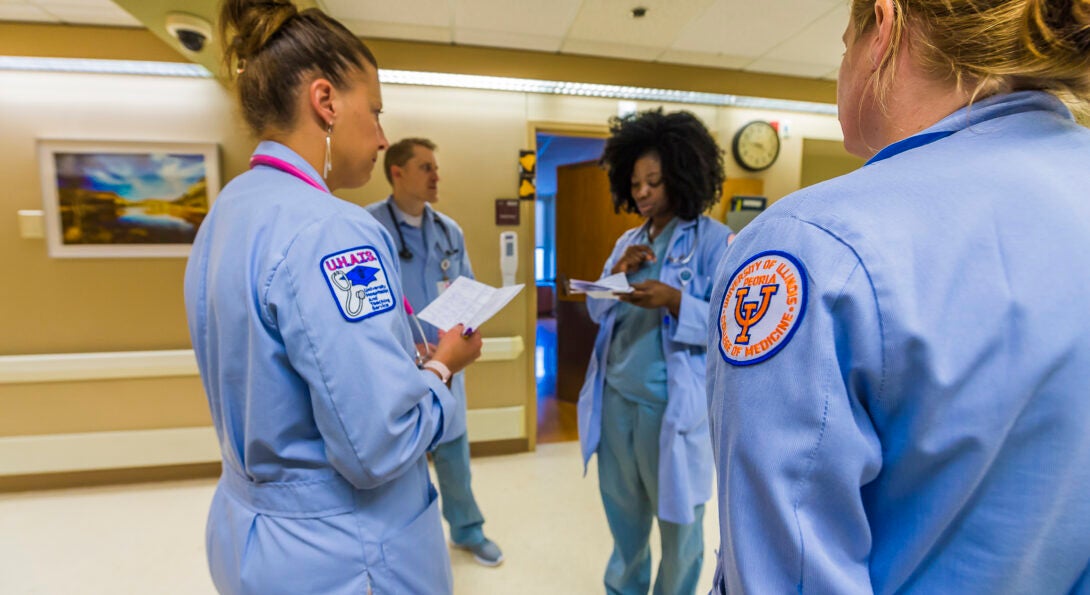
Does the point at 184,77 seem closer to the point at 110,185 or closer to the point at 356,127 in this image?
the point at 110,185

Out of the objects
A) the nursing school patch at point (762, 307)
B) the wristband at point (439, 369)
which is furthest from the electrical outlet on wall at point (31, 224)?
the nursing school patch at point (762, 307)

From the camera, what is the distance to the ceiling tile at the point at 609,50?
2893 millimetres

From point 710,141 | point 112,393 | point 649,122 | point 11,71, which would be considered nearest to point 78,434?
point 112,393

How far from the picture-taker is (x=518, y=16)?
2.54 m

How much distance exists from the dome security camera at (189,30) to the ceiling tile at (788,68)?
10.5 ft

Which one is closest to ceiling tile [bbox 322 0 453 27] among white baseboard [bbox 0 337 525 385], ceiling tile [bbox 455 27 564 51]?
ceiling tile [bbox 455 27 564 51]

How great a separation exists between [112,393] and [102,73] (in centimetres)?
186

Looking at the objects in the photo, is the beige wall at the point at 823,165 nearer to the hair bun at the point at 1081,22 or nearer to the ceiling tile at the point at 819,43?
the ceiling tile at the point at 819,43

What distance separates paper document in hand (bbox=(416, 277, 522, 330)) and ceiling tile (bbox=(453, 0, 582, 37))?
178cm

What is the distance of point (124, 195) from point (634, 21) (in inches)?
123

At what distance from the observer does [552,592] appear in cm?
208

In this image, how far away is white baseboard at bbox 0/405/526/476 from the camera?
2.78 meters

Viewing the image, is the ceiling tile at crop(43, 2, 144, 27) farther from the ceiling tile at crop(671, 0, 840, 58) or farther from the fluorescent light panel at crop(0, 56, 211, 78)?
the ceiling tile at crop(671, 0, 840, 58)

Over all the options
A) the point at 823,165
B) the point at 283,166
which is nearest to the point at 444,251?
the point at 283,166
